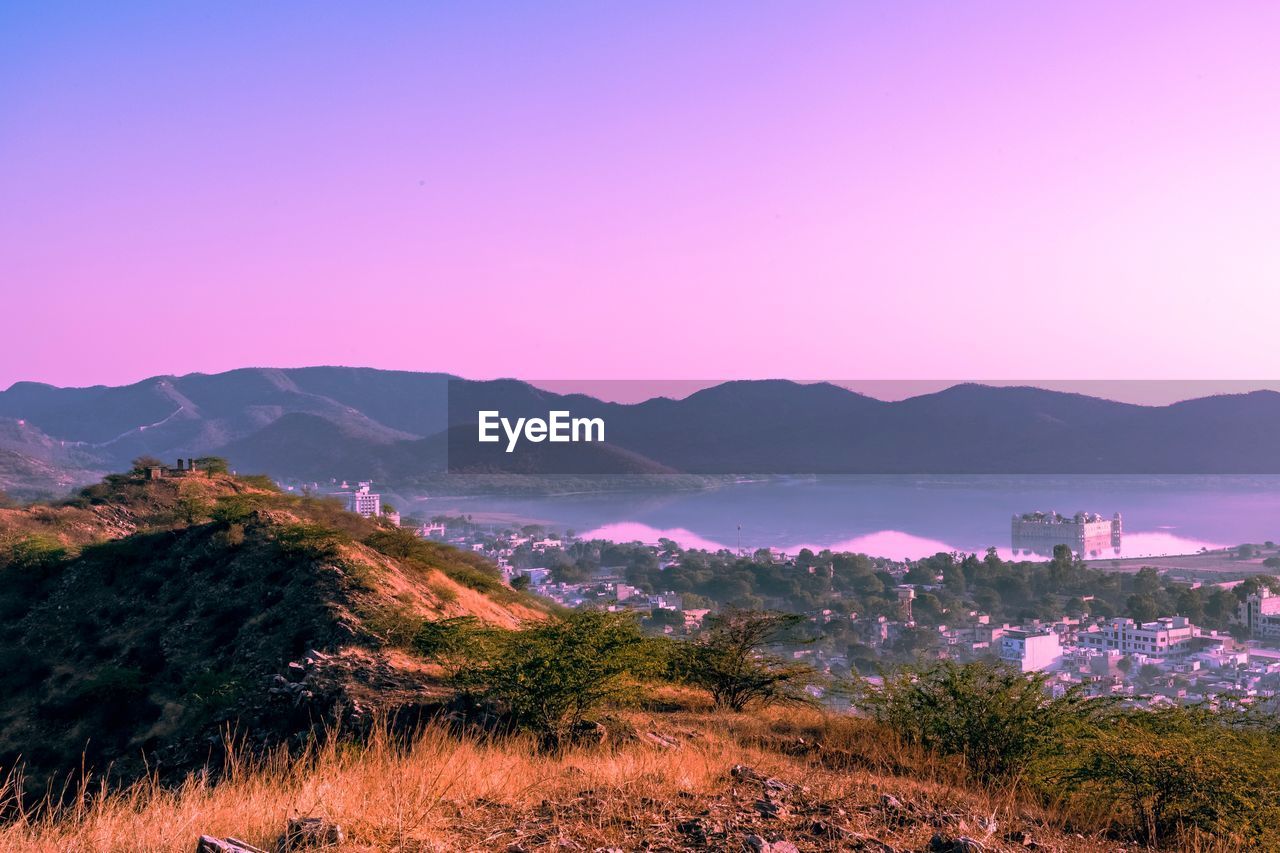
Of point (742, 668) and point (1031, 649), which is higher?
point (742, 668)

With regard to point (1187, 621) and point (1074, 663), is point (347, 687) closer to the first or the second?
point (1074, 663)

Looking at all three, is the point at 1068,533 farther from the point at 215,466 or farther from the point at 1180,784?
the point at 1180,784

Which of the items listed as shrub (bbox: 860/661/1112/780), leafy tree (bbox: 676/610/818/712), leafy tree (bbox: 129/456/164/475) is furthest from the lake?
shrub (bbox: 860/661/1112/780)

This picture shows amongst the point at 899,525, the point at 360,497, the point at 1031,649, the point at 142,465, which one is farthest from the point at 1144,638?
the point at 899,525

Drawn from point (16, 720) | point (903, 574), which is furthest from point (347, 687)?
point (903, 574)

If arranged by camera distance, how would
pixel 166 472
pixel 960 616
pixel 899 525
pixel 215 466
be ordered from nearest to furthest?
pixel 166 472
pixel 215 466
pixel 960 616
pixel 899 525

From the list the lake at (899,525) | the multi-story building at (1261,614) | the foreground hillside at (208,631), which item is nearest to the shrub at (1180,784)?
the foreground hillside at (208,631)

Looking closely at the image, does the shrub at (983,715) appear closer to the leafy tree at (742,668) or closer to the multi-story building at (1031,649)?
the leafy tree at (742,668)

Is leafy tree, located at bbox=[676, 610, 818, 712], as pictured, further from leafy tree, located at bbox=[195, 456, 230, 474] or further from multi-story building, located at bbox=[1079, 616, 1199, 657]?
multi-story building, located at bbox=[1079, 616, 1199, 657]
